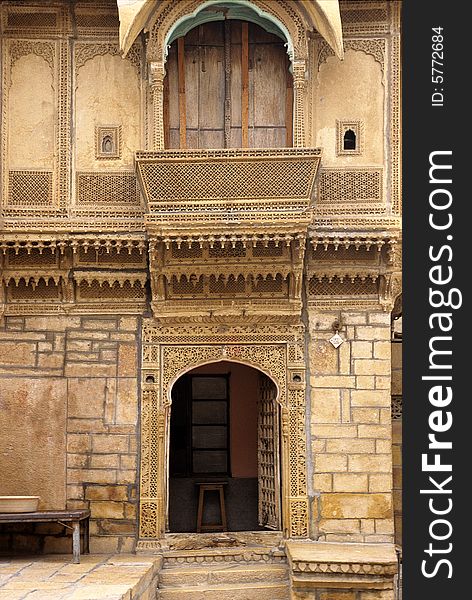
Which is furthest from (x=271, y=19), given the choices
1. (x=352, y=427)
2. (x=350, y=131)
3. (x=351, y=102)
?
(x=352, y=427)

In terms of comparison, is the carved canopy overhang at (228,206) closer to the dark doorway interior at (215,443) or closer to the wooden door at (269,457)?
the wooden door at (269,457)

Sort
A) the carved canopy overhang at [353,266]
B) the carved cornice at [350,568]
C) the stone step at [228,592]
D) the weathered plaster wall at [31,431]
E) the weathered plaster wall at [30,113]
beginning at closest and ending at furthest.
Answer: the carved cornice at [350,568] → the stone step at [228,592] → the carved canopy overhang at [353,266] → the weathered plaster wall at [31,431] → the weathered plaster wall at [30,113]

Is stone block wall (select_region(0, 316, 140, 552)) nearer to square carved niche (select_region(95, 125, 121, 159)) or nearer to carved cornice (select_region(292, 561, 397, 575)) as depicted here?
square carved niche (select_region(95, 125, 121, 159))

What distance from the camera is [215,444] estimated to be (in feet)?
44.5

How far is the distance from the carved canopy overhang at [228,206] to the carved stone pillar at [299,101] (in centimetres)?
34

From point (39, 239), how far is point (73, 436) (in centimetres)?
190

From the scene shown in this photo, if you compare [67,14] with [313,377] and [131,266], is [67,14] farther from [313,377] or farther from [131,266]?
[313,377]

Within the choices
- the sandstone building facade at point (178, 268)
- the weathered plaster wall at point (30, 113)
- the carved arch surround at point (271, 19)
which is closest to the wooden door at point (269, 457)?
the sandstone building facade at point (178, 268)

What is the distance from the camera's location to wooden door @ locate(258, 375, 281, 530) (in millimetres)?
10953

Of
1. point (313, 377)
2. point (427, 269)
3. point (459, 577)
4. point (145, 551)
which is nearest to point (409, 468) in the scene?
point (459, 577)

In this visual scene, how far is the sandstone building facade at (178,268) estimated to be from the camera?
10.6m

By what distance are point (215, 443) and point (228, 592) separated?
3.56m

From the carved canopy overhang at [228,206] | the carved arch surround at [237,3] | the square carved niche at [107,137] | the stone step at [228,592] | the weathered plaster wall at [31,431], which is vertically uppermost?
the carved arch surround at [237,3]

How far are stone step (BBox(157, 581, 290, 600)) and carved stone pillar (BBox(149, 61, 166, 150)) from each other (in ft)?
13.3
